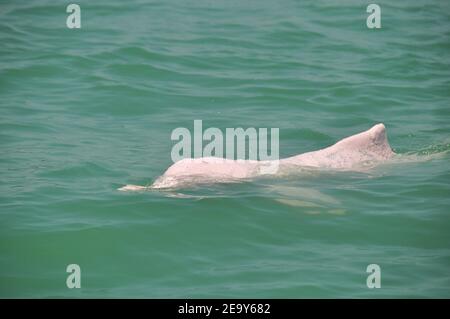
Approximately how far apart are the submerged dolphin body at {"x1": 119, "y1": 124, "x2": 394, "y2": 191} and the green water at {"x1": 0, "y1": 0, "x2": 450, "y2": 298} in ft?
0.66

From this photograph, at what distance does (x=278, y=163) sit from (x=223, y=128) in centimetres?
242

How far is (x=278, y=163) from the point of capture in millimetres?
11891

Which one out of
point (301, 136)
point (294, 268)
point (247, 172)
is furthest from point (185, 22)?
point (294, 268)

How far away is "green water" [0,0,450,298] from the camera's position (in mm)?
9422

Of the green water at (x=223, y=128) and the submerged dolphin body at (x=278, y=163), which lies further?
the submerged dolphin body at (x=278, y=163)

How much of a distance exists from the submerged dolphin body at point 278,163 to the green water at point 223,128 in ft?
0.66

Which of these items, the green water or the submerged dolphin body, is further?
the submerged dolphin body

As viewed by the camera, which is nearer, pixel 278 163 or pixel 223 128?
pixel 278 163

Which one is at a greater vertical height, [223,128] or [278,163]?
[223,128]

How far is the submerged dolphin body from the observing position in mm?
11312

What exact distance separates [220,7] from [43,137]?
300 inches

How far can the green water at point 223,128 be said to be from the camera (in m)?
9.42

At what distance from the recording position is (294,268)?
30.6 ft

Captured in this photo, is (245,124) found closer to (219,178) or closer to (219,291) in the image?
(219,178)
